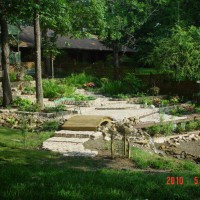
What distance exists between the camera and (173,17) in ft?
101

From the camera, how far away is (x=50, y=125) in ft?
41.8

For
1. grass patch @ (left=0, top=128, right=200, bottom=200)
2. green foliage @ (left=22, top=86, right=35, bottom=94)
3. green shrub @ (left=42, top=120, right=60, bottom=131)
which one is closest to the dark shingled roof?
green foliage @ (left=22, top=86, right=35, bottom=94)

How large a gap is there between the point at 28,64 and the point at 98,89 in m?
10.1

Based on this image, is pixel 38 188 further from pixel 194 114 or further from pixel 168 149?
pixel 194 114

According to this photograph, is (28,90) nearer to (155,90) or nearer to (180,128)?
(155,90)

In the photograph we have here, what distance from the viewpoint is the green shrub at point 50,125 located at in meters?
12.5

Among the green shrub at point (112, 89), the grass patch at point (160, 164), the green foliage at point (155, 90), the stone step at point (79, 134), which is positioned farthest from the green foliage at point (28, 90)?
the grass patch at point (160, 164)

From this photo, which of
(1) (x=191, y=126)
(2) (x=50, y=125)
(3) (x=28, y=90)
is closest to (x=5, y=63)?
(2) (x=50, y=125)

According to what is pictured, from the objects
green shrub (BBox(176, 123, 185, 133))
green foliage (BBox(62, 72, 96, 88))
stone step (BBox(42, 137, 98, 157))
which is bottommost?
green shrub (BBox(176, 123, 185, 133))

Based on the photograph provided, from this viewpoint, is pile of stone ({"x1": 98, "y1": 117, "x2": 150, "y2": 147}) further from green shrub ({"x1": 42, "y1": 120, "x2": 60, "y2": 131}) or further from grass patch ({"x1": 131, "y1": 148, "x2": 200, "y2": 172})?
grass patch ({"x1": 131, "y1": 148, "x2": 200, "y2": 172})

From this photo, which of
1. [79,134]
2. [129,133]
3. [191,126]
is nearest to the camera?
[129,133]

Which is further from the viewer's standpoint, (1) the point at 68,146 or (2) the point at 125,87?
(2) the point at 125,87

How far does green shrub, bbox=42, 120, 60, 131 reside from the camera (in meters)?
12.5

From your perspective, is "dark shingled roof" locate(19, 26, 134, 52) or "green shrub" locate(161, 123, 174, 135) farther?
"dark shingled roof" locate(19, 26, 134, 52)
